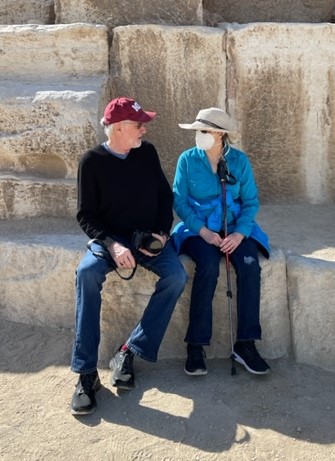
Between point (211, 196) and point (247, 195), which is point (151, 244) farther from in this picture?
point (247, 195)

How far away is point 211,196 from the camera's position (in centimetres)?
372

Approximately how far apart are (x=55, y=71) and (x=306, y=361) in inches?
110

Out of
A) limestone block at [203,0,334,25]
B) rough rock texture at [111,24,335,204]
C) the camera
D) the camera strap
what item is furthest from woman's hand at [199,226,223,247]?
limestone block at [203,0,334,25]

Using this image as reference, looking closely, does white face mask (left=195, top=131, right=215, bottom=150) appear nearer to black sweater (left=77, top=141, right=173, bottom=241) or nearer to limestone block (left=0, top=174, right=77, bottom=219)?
black sweater (left=77, top=141, right=173, bottom=241)

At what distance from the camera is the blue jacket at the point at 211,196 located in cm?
367

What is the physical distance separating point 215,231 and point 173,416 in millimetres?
1047

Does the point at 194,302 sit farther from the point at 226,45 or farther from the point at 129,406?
the point at 226,45

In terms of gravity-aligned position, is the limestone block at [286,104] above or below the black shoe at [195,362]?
above

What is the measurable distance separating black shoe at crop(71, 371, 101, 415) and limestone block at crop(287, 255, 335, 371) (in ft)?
3.86

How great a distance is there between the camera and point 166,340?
149 inches

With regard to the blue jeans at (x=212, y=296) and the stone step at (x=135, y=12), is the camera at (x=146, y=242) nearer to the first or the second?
the blue jeans at (x=212, y=296)

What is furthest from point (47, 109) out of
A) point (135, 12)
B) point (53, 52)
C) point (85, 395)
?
point (85, 395)

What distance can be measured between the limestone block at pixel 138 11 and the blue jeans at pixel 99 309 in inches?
87.9

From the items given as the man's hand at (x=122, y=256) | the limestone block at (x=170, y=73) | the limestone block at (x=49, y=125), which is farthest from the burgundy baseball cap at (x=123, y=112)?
the limestone block at (x=170, y=73)
